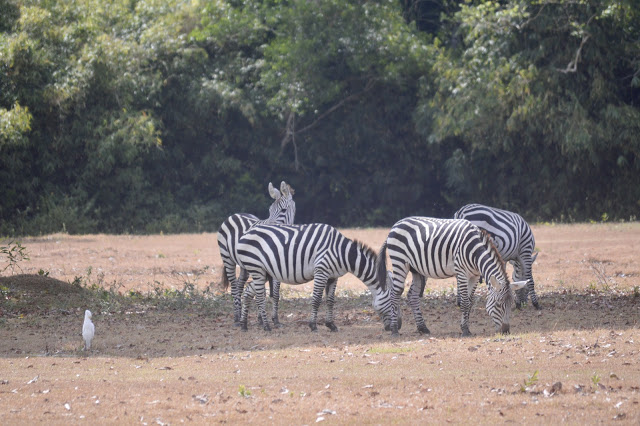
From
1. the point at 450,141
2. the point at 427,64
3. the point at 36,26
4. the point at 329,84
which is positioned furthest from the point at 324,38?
the point at 36,26

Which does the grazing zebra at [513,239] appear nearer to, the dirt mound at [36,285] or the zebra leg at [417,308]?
the zebra leg at [417,308]

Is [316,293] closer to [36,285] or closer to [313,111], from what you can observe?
[36,285]

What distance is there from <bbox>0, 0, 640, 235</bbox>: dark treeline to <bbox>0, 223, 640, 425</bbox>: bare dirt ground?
12.1m

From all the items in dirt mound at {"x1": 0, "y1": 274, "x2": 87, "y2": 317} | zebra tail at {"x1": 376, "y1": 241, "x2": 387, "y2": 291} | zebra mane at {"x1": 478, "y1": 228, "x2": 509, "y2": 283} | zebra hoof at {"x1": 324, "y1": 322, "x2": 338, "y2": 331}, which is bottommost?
zebra hoof at {"x1": 324, "y1": 322, "x2": 338, "y2": 331}

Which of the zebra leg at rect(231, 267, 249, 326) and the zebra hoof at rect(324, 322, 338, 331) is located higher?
the zebra leg at rect(231, 267, 249, 326)

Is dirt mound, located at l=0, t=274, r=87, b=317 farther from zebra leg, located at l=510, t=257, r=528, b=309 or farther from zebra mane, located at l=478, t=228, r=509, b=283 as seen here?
zebra leg, located at l=510, t=257, r=528, b=309

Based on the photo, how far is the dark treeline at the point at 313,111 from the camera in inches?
1128

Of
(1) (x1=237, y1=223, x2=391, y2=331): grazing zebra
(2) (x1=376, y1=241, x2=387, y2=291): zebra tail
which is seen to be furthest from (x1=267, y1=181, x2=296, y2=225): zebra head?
(2) (x1=376, y1=241, x2=387, y2=291): zebra tail

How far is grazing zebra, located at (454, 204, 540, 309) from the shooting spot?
13523mm

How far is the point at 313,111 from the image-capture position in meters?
35.3

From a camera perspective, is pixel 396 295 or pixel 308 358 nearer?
pixel 308 358

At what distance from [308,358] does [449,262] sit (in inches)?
106

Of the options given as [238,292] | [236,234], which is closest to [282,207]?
[236,234]

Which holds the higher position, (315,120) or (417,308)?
(315,120)
